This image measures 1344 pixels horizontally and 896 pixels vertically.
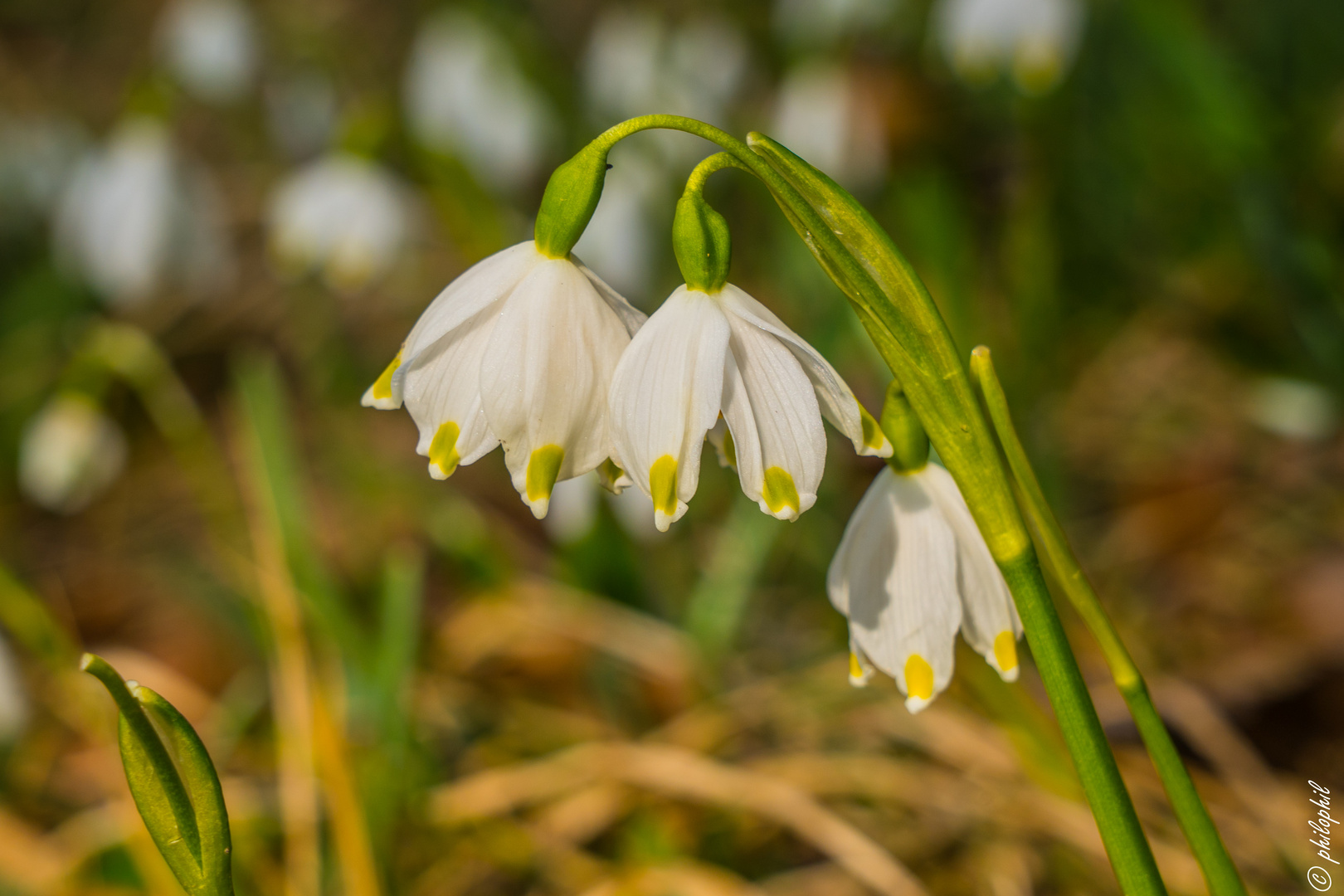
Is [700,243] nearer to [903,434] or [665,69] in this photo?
[903,434]

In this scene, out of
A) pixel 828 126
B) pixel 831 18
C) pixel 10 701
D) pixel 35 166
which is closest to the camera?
pixel 10 701

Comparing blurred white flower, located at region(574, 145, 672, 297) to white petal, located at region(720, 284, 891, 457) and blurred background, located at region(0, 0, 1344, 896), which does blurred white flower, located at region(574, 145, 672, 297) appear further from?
white petal, located at region(720, 284, 891, 457)

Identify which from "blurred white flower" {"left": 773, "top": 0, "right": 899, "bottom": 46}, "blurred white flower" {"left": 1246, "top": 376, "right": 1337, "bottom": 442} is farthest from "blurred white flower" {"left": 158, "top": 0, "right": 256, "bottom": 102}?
"blurred white flower" {"left": 1246, "top": 376, "right": 1337, "bottom": 442}

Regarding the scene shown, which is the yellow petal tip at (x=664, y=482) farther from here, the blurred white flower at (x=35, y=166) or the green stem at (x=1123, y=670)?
the blurred white flower at (x=35, y=166)

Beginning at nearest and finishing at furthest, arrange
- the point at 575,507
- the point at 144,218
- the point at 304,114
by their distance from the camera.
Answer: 1. the point at 575,507
2. the point at 144,218
3. the point at 304,114

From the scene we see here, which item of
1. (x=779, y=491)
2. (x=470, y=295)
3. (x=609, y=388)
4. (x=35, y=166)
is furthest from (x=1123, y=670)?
(x=35, y=166)

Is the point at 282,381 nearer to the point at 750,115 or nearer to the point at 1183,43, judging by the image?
the point at 750,115

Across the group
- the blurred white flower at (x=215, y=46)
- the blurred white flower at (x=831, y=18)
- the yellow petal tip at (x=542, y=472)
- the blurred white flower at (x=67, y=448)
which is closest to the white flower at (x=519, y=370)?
the yellow petal tip at (x=542, y=472)
